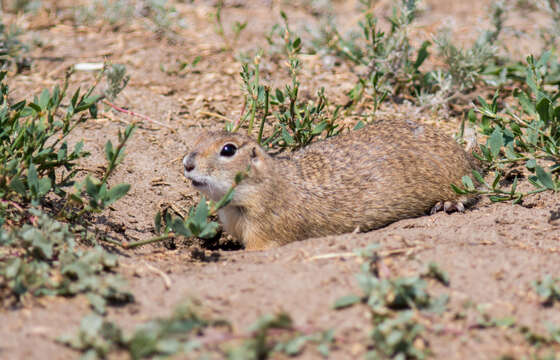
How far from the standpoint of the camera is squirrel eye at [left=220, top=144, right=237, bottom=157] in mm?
4180

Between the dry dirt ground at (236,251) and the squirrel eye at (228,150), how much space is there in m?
0.69

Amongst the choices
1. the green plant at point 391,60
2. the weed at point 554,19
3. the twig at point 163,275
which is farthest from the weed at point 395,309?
the weed at point 554,19

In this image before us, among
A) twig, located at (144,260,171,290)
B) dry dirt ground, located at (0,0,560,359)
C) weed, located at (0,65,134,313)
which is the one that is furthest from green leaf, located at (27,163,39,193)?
twig, located at (144,260,171,290)

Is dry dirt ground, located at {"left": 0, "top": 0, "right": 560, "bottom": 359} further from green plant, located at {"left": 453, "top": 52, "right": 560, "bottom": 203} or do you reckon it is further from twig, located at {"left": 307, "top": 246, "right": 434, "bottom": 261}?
green plant, located at {"left": 453, "top": 52, "right": 560, "bottom": 203}

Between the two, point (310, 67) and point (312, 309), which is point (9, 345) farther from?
point (310, 67)

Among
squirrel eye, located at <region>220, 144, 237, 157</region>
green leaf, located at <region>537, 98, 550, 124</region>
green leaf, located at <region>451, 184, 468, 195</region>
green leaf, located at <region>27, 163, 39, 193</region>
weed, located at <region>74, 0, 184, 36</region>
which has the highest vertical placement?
weed, located at <region>74, 0, 184, 36</region>

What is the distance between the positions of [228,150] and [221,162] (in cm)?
11

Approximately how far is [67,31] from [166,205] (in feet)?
11.1

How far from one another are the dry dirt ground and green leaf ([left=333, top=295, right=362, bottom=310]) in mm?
42

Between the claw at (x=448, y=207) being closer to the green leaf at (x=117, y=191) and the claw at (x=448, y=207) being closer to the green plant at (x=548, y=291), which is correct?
the green plant at (x=548, y=291)

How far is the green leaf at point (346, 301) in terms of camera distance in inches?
107

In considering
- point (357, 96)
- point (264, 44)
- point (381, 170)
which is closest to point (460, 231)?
point (381, 170)

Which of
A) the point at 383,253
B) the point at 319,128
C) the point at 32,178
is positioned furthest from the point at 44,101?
the point at 383,253

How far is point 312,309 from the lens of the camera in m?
2.75
